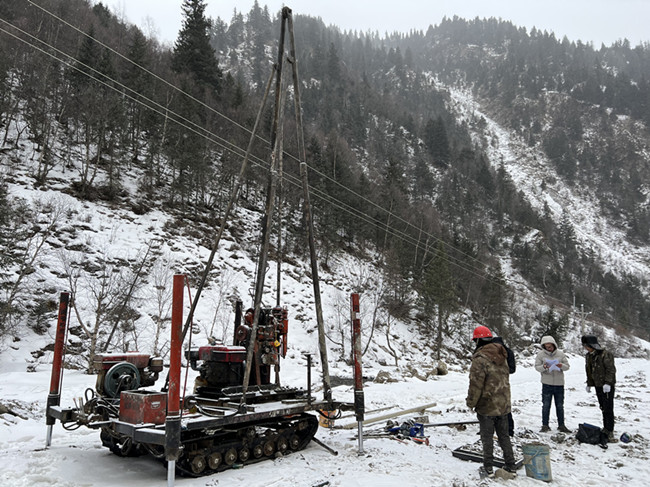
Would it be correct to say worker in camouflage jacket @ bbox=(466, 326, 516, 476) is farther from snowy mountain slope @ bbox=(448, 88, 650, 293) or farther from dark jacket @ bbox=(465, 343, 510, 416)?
snowy mountain slope @ bbox=(448, 88, 650, 293)

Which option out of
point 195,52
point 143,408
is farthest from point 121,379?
point 195,52

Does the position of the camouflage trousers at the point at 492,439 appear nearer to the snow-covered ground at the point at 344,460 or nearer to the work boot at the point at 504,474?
the work boot at the point at 504,474

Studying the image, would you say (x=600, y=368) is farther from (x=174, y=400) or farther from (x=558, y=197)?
(x=558, y=197)

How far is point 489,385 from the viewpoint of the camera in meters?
5.85

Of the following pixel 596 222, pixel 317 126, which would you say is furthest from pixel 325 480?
pixel 596 222

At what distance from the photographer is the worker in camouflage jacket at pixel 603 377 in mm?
7824

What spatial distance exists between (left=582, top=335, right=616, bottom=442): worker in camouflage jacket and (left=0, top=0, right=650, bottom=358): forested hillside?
760cm

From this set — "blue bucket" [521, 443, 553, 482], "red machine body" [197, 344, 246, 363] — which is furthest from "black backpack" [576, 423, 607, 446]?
"red machine body" [197, 344, 246, 363]

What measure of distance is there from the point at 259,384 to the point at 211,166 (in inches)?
1160

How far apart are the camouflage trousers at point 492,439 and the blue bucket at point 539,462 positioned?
0.22 meters

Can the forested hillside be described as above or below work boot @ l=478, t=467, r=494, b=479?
above

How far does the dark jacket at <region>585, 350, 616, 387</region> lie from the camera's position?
8.00 m

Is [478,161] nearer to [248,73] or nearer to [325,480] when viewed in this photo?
[248,73]

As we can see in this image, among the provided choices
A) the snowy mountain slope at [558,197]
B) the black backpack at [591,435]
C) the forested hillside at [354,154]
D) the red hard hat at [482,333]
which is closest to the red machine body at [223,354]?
the red hard hat at [482,333]
